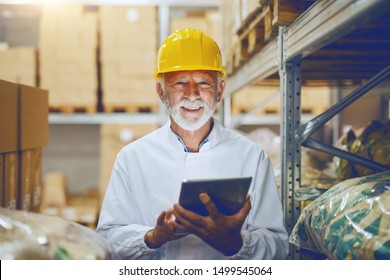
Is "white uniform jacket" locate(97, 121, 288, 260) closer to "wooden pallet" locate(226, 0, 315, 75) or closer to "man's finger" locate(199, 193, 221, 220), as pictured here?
"man's finger" locate(199, 193, 221, 220)

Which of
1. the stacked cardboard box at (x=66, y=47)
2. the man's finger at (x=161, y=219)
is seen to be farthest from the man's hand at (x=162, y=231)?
the stacked cardboard box at (x=66, y=47)

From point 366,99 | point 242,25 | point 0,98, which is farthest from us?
point 366,99

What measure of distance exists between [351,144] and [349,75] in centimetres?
73

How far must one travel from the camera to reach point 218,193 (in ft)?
4.85

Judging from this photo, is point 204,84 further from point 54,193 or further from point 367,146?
point 54,193

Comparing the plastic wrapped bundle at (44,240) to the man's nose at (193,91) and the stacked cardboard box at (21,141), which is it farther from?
the man's nose at (193,91)

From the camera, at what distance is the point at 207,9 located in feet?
17.6

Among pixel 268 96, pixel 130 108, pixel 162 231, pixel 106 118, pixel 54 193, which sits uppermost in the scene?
pixel 268 96

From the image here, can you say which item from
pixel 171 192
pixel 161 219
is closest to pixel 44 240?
pixel 161 219

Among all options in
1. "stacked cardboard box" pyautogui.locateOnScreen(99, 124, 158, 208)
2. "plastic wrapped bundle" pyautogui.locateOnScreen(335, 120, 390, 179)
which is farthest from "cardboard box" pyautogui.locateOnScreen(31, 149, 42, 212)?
"stacked cardboard box" pyautogui.locateOnScreen(99, 124, 158, 208)

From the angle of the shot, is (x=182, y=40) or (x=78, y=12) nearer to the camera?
(x=182, y=40)

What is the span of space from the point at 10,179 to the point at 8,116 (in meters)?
0.30

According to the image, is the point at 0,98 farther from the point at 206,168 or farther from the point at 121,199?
the point at 206,168
